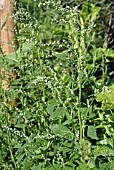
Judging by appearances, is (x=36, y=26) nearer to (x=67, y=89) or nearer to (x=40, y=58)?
(x=40, y=58)

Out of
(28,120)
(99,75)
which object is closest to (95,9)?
(99,75)

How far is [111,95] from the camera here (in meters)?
→ 2.40

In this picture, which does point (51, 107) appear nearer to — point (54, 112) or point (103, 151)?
point (54, 112)

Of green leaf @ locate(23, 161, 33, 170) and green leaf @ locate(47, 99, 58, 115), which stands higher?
green leaf @ locate(47, 99, 58, 115)

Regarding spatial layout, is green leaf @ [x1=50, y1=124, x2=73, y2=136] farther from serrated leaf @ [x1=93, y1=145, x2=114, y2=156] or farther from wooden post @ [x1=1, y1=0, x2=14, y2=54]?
wooden post @ [x1=1, y1=0, x2=14, y2=54]

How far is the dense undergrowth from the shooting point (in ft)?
6.65

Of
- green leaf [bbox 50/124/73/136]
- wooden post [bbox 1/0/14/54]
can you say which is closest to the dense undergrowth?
green leaf [bbox 50/124/73/136]

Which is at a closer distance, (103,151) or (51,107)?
(103,151)

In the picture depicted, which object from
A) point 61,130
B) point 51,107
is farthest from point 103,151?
point 51,107

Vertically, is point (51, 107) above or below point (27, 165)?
above

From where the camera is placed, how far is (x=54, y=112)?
204 cm

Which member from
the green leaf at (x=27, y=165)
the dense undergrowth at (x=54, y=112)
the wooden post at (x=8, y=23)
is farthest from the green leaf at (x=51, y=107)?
the wooden post at (x=8, y=23)

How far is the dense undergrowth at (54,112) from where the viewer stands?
2.03 m

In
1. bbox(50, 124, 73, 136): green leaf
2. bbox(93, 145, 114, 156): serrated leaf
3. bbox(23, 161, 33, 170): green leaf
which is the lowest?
bbox(23, 161, 33, 170): green leaf
